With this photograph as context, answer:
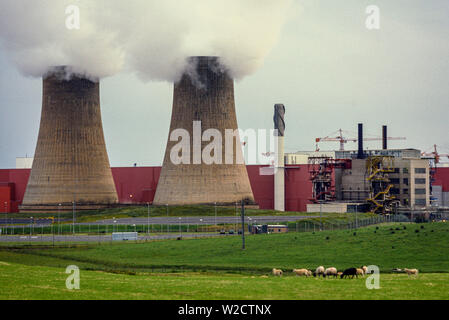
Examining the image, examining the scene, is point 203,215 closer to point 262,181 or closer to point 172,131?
point 172,131

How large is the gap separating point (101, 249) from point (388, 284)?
28249 mm

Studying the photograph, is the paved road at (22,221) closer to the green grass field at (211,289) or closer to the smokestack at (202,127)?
the smokestack at (202,127)

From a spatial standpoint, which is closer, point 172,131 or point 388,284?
point 388,284

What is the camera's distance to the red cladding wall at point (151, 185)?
89875 millimetres

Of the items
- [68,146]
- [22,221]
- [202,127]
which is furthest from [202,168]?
[22,221]

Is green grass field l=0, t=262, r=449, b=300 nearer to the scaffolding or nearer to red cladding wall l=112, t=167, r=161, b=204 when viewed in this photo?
the scaffolding

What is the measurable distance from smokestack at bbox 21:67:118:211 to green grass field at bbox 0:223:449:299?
27.8m

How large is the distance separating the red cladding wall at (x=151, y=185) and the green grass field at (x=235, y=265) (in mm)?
37011

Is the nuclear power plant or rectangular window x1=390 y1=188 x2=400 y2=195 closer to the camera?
the nuclear power plant

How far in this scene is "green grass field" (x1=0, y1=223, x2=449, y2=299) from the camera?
70.1 ft

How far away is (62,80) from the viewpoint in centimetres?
7800

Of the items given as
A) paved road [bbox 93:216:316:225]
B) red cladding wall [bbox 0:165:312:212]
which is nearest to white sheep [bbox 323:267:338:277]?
paved road [bbox 93:216:316:225]

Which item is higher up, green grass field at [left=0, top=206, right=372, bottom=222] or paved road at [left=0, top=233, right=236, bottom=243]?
green grass field at [left=0, top=206, right=372, bottom=222]
